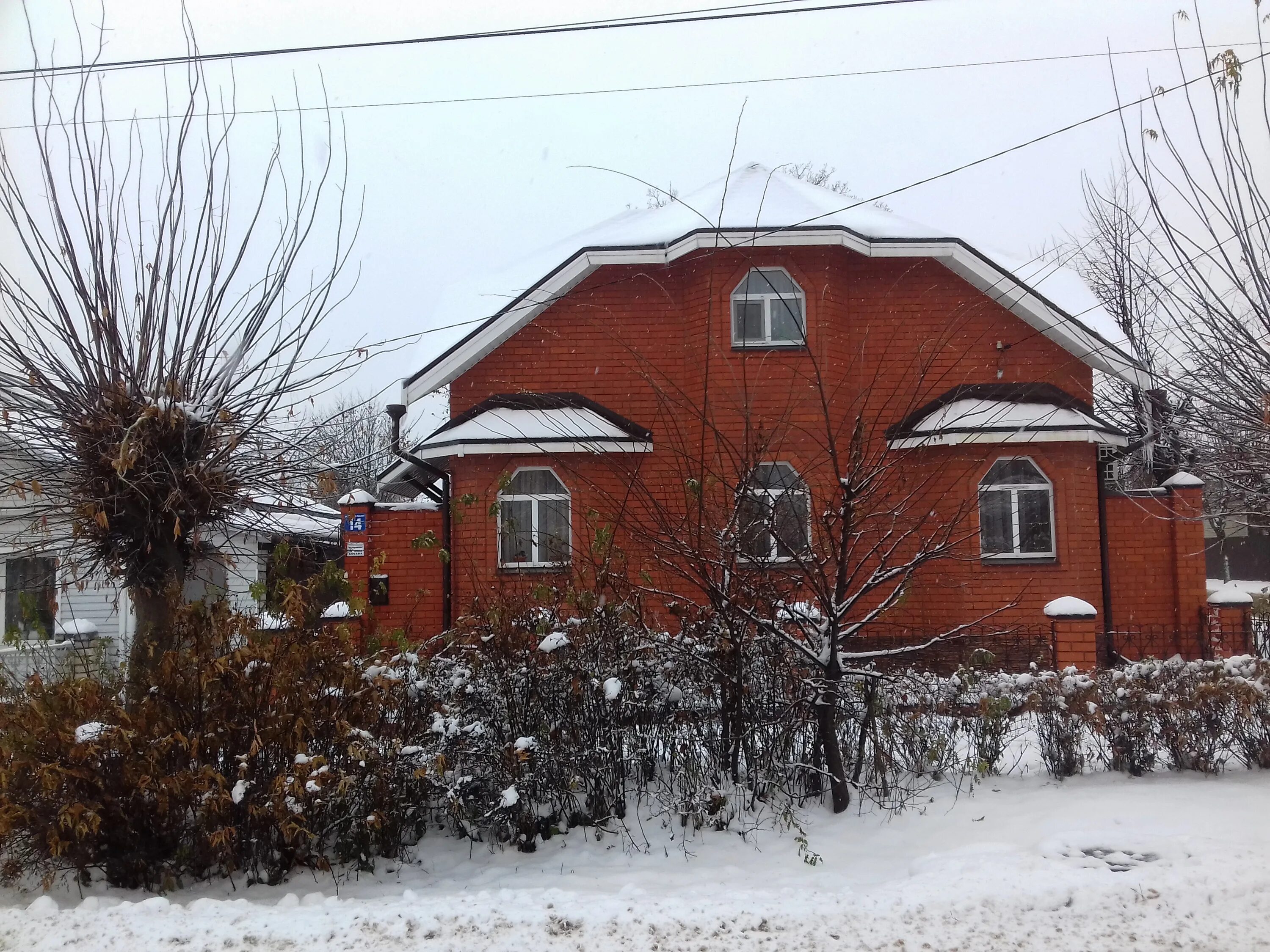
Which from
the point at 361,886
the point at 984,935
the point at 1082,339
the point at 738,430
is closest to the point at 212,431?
the point at 361,886

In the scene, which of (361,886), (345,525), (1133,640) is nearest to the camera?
(361,886)

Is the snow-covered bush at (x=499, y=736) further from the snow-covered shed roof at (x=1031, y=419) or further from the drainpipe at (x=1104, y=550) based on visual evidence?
the drainpipe at (x=1104, y=550)

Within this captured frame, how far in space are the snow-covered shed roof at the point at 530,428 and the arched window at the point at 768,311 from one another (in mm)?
1854

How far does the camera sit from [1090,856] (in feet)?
15.1

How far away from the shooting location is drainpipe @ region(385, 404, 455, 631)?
35.4 feet

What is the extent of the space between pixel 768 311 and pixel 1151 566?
18.6 ft

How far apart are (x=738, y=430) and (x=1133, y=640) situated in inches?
198

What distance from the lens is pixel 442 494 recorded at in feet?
40.1

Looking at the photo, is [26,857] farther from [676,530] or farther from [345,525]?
[345,525]

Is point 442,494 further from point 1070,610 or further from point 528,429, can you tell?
point 1070,610

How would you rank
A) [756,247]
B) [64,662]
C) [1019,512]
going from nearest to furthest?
[64,662] < [756,247] < [1019,512]

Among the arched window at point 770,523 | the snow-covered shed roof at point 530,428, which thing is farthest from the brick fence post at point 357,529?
the arched window at point 770,523

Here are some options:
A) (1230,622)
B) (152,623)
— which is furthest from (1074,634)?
(152,623)

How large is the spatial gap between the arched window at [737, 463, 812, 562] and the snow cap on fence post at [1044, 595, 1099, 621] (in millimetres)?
3152
